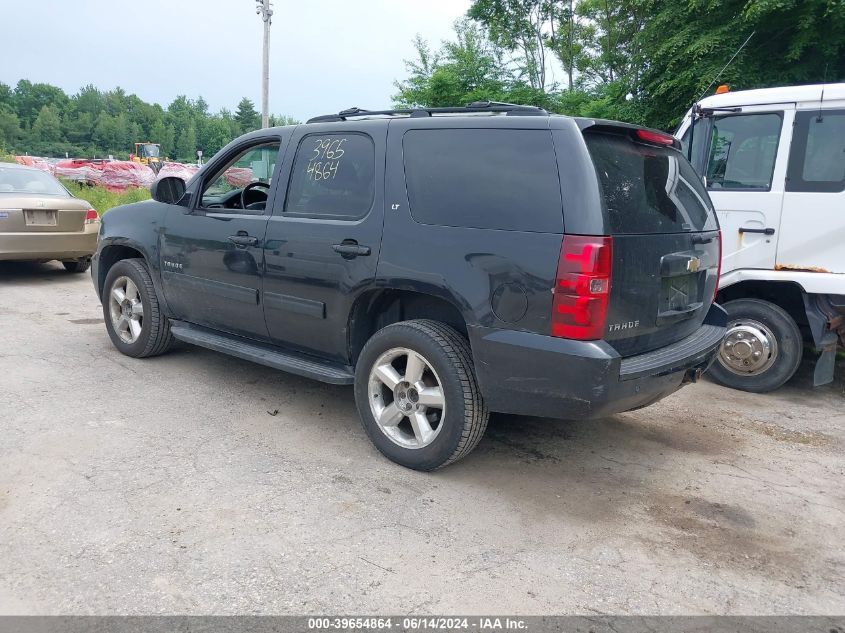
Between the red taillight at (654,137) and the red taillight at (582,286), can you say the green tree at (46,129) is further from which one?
the red taillight at (582,286)

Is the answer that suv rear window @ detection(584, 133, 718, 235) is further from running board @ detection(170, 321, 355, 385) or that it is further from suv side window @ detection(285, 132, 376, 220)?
running board @ detection(170, 321, 355, 385)

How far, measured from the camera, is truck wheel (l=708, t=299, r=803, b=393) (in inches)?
211

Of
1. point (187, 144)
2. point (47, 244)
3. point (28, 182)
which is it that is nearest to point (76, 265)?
point (47, 244)

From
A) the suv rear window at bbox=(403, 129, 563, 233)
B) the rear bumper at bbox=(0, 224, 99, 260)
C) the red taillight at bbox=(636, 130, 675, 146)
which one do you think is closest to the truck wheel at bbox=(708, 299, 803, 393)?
the red taillight at bbox=(636, 130, 675, 146)

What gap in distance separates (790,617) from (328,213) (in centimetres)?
313

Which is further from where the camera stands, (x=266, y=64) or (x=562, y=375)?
(x=266, y=64)

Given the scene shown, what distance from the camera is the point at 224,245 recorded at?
4.59 m

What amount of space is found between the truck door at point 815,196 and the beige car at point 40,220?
8048 millimetres

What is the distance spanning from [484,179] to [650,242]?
0.92 metres

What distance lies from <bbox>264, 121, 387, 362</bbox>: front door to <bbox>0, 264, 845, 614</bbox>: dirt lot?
0.71 meters

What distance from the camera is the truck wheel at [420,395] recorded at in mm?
3436

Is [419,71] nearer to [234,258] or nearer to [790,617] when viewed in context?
[234,258]

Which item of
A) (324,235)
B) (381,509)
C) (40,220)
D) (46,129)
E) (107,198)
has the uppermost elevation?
(46,129)

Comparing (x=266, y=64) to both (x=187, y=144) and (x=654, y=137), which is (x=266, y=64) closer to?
(x=654, y=137)
